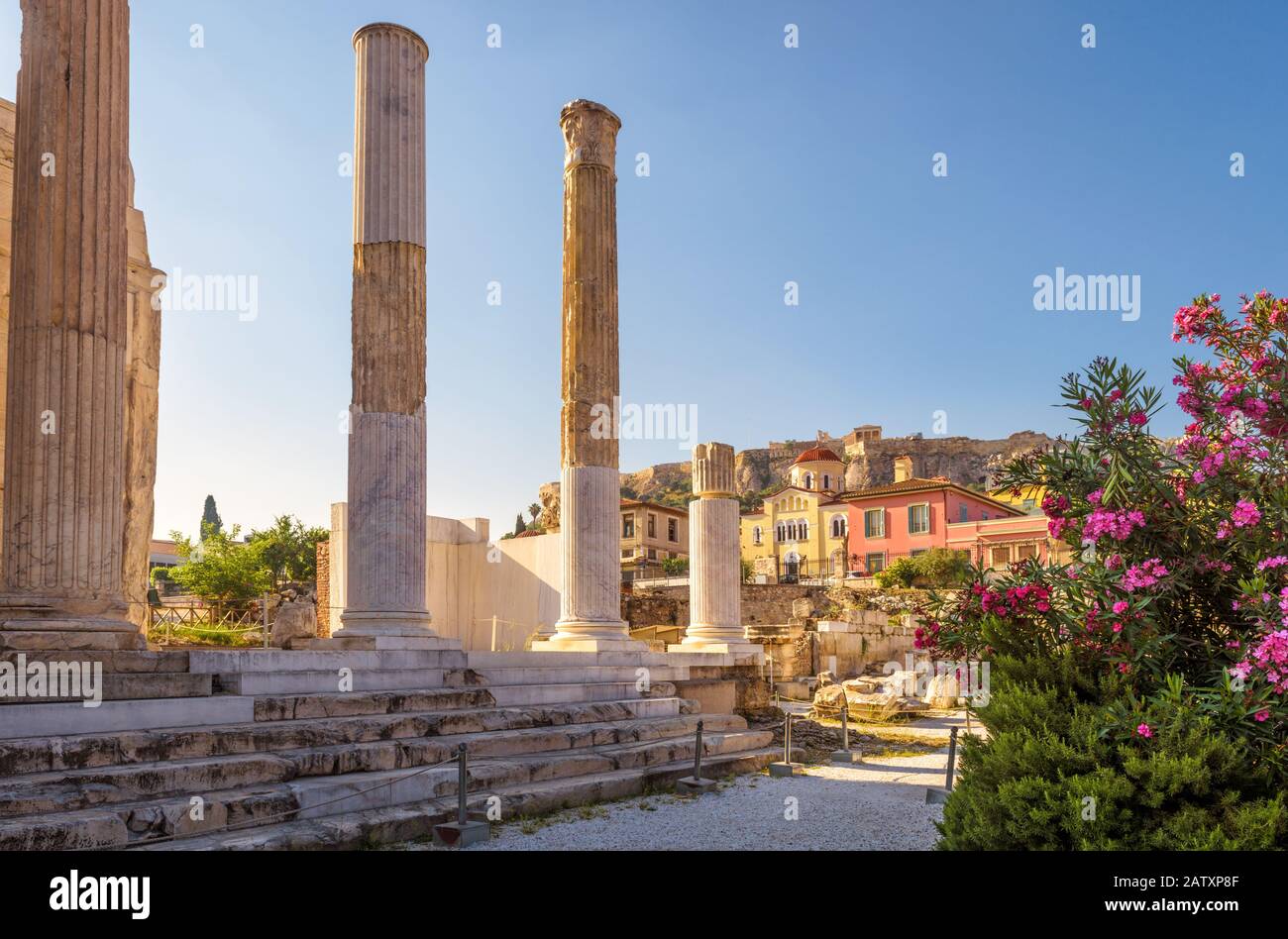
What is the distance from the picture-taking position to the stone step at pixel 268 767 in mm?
6320

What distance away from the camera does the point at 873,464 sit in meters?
103

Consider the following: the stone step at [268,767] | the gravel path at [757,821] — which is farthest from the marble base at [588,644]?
the gravel path at [757,821]

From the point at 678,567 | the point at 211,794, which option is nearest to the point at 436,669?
the point at 211,794

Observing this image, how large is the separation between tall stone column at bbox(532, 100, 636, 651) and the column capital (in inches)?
0.6

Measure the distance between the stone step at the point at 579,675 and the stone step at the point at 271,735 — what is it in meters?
0.56

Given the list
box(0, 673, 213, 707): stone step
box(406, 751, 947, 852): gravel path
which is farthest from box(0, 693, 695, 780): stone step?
box(406, 751, 947, 852): gravel path

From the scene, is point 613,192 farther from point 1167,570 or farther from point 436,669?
point 1167,570

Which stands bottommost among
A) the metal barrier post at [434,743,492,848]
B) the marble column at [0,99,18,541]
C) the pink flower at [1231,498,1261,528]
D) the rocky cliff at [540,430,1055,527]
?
the metal barrier post at [434,743,492,848]

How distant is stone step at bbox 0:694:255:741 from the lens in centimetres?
686

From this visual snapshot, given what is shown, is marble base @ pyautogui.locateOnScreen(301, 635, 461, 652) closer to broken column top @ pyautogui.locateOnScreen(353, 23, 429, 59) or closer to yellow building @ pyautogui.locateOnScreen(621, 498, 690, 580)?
broken column top @ pyautogui.locateOnScreen(353, 23, 429, 59)

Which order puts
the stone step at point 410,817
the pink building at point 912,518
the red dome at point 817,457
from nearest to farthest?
the stone step at point 410,817
the pink building at point 912,518
the red dome at point 817,457

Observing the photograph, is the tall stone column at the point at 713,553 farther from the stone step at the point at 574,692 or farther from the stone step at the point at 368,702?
the stone step at the point at 368,702
